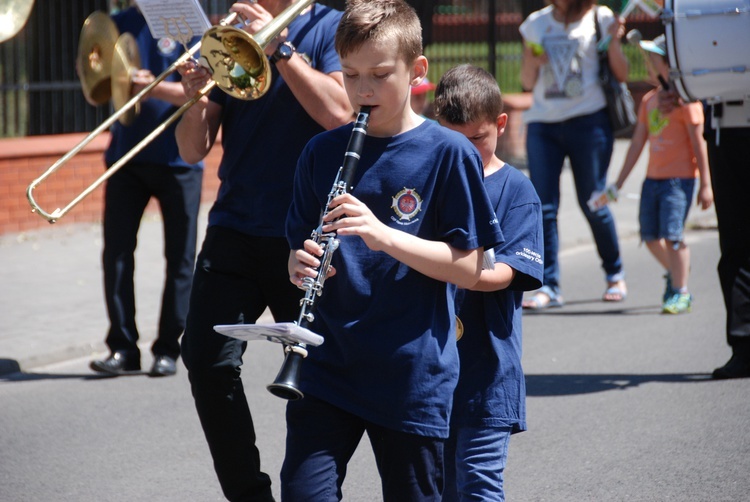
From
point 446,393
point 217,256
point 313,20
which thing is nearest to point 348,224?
point 446,393

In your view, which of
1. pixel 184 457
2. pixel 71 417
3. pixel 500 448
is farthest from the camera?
pixel 71 417

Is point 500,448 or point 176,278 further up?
point 500,448

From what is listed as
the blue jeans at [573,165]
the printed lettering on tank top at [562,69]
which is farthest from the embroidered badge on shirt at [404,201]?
the printed lettering on tank top at [562,69]

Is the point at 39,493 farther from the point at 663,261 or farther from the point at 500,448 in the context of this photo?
the point at 663,261

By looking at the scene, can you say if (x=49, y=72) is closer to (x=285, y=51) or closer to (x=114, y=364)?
(x=114, y=364)

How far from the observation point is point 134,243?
5.90m

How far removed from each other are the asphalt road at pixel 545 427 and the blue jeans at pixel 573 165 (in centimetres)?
66

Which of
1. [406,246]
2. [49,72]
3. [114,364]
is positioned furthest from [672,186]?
[49,72]

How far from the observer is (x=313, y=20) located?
3717mm

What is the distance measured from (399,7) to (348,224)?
0.63m

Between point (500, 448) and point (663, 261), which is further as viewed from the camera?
point (663, 261)

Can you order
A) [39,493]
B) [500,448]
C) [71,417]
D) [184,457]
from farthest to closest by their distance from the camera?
[71,417]
[184,457]
[39,493]
[500,448]

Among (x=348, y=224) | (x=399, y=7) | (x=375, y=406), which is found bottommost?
(x=375, y=406)

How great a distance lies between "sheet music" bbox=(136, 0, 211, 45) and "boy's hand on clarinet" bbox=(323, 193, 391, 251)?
1475 mm
